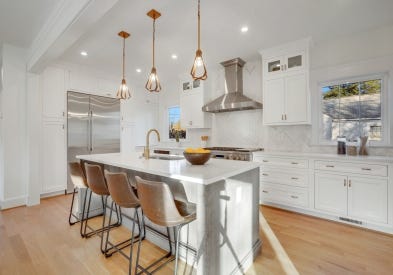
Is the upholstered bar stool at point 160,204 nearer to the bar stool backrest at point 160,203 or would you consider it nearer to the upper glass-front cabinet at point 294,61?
the bar stool backrest at point 160,203

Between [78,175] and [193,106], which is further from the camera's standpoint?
[193,106]

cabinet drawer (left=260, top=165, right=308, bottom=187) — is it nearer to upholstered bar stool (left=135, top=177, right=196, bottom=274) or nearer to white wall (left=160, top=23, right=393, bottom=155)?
white wall (left=160, top=23, right=393, bottom=155)

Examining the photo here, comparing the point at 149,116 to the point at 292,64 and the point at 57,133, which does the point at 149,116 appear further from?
the point at 292,64

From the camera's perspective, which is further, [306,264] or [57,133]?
[57,133]

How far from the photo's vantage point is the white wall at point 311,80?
2936mm

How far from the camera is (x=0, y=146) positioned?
394cm

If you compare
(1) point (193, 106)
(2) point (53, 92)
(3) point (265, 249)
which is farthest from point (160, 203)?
(2) point (53, 92)

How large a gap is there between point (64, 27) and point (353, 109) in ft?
13.7

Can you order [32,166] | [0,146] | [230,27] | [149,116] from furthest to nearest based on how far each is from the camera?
[149,116]
[0,146]
[32,166]
[230,27]

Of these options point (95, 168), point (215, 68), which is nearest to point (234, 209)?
point (95, 168)

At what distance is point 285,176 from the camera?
324 centimetres

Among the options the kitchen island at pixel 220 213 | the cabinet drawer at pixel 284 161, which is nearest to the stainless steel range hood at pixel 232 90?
the cabinet drawer at pixel 284 161

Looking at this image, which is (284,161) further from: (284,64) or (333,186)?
(284,64)

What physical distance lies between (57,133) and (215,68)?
3.60 m
